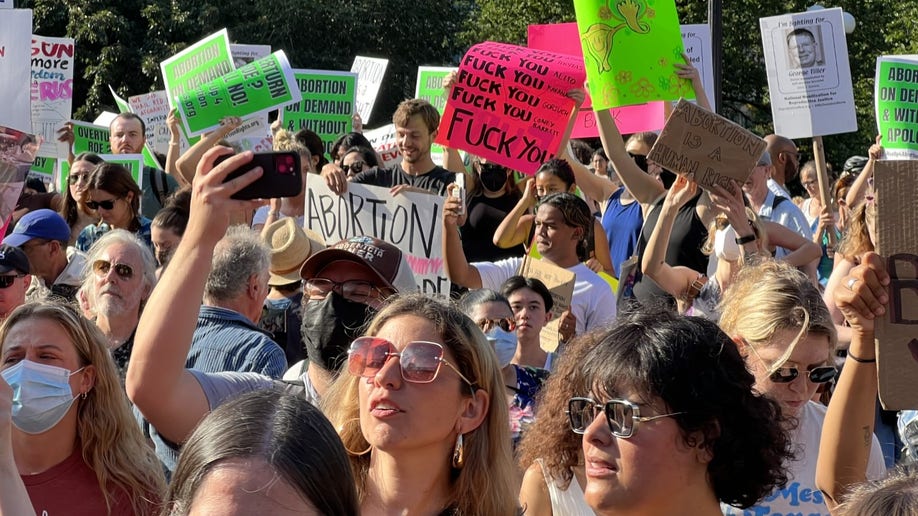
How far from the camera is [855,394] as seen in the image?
3348mm

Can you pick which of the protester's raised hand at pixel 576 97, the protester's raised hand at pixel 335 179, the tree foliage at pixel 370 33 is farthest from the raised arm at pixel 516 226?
the tree foliage at pixel 370 33

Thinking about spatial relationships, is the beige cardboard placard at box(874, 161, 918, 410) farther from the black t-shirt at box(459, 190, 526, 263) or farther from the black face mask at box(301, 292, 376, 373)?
the black t-shirt at box(459, 190, 526, 263)

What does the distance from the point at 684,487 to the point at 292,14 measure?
3267 cm

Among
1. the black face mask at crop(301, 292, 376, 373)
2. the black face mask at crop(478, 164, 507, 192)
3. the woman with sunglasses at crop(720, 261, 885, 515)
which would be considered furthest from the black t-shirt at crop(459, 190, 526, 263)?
the woman with sunglasses at crop(720, 261, 885, 515)

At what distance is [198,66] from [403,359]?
25.3 feet

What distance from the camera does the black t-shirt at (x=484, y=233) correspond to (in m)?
8.53

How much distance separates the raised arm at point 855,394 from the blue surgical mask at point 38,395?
2043mm

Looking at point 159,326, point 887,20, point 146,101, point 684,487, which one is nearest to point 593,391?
point 684,487

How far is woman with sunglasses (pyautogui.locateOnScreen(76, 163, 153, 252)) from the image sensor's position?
7.53 metres

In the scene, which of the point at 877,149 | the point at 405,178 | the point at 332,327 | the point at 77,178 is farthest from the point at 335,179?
the point at 877,149

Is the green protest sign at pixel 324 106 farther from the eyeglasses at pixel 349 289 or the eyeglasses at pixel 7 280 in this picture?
the eyeglasses at pixel 349 289

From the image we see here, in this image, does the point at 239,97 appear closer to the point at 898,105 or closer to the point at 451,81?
the point at 451,81

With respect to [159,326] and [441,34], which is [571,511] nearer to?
[159,326]

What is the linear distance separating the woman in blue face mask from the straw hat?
92.5 inches
